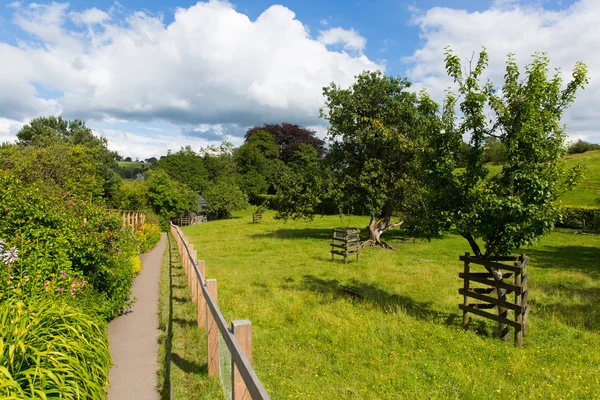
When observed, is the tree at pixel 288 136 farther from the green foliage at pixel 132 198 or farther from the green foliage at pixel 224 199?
the green foliage at pixel 132 198

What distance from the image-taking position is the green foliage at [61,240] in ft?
18.3

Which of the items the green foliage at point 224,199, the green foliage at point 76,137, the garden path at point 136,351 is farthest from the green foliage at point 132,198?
the garden path at point 136,351

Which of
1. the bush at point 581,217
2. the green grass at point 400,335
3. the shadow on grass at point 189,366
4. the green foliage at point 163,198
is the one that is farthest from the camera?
the green foliage at point 163,198

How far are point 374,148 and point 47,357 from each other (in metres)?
17.6

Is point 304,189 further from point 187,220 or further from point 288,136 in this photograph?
point 288,136

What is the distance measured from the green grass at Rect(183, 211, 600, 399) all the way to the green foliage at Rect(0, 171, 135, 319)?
2498mm

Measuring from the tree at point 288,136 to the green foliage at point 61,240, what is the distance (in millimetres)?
63967

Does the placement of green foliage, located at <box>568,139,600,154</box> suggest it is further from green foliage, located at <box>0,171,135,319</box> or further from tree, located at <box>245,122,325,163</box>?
green foliage, located at <box>0,171,135,319</box>

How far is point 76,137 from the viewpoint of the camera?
35844mm

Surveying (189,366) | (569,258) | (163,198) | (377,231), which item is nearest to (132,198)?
(163,198)

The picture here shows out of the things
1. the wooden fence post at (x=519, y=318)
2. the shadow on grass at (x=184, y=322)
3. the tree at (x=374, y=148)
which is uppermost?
the tree at (x=374, y=148)

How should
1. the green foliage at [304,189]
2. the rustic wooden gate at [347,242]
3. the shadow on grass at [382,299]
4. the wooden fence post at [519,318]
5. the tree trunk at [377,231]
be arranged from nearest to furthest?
the wooden fence post at [519,318]
the shadow on grass at [382,299]
the rustic wooden gate at [347,242]
the tree trunk at [377,231]
the green foliage at [304,189]

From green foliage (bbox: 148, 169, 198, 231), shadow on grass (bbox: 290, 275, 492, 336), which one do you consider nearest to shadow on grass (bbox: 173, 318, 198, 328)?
shadow on grass (bbox: 290, 275, 492, 336)

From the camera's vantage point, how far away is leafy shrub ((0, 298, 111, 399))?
2908 millimetres
